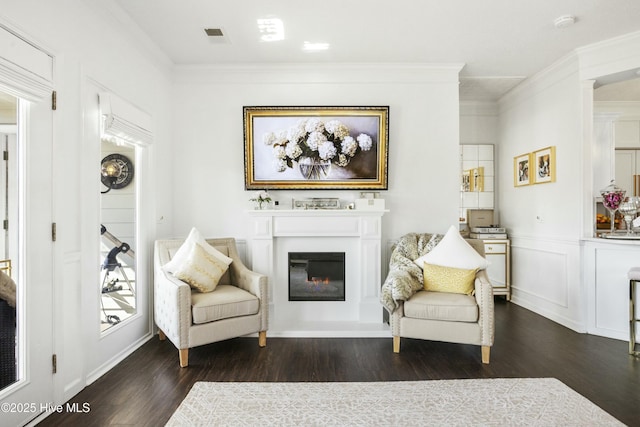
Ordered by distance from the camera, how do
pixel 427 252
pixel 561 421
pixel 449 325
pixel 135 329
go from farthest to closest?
pixel 427 252 → pixel 135 329 → pixel 449 325 → pixel 561 421

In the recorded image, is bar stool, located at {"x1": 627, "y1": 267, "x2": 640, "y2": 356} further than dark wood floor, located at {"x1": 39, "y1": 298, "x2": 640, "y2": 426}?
Yes

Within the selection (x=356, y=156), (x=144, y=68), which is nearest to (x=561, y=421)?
(x=356, y=156)

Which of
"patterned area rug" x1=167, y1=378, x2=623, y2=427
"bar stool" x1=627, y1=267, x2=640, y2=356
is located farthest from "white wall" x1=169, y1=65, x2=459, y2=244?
"patterned area rug" x1=167, y1=378, x2=623, y2=427

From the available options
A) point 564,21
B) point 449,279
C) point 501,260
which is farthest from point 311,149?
point 501,260

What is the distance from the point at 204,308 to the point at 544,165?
4.02 metres

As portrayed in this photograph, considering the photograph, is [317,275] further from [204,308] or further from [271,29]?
[271,29]

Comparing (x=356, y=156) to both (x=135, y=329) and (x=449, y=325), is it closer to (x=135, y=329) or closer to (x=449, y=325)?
(x=449, y=325)

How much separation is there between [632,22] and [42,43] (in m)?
4.44

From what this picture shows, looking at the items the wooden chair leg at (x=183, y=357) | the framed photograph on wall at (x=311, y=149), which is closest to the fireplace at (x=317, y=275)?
the framed photograph on wall at (x=311, y=149)

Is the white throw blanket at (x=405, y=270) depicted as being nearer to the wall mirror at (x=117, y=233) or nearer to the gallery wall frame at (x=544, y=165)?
the gallery wall frame at (x=544, y=165)

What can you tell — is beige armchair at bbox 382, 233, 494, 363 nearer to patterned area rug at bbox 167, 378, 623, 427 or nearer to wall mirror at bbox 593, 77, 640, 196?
patterned area rug at bbox 167, 378, 623, 427

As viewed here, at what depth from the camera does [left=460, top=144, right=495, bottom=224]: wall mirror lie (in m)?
5.30

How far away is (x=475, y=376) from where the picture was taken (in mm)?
2676

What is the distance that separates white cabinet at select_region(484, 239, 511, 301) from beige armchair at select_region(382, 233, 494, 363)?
1893 millimetres
